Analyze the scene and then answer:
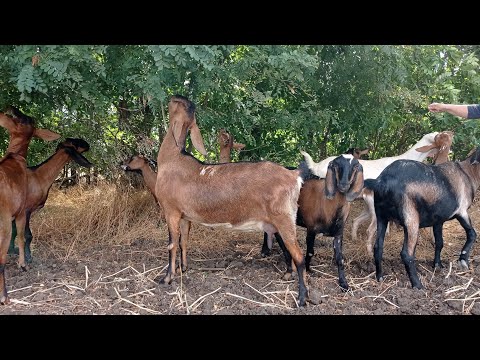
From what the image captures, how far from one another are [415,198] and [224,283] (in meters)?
2.48

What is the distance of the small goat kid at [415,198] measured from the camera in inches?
243

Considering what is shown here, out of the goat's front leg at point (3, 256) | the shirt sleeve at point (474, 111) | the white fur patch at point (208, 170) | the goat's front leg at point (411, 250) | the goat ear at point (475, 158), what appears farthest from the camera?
the goat ear at point (475, 158)

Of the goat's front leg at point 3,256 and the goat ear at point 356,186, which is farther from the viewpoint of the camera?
the goat ear at point 356,186

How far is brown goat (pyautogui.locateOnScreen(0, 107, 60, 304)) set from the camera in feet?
18.6

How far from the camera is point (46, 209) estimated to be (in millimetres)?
9656

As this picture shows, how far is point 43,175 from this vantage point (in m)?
7.46

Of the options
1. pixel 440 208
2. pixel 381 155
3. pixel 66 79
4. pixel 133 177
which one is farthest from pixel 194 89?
pixel 381 155

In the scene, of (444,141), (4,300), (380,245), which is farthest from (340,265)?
(4,300)

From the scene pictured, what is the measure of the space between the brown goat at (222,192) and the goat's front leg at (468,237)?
2.32 m

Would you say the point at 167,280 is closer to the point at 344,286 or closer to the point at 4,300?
the point at 4,300

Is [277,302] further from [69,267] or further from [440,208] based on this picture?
[69,267]

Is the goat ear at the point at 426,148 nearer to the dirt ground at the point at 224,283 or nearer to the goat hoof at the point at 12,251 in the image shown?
the dirt ground at the point at 224,283

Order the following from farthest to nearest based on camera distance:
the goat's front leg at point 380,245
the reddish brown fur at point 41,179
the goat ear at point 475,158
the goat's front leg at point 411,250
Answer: the reddish brown fur at point 41,179 → the goat ear at point 475,158 → the goat's front leg at point 380,245 → the goat's front leg at point 411,250

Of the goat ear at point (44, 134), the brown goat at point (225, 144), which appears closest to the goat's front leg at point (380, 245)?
the brown goat at point (225, 144)
